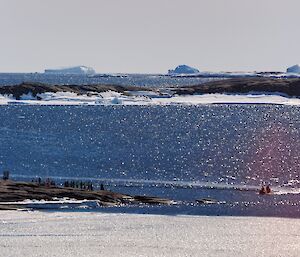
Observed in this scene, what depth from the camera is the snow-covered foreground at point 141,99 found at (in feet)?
503

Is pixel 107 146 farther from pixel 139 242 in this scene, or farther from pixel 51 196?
pixel 139 242

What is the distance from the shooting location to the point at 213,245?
24078 mm

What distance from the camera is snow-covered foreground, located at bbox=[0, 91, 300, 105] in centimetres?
15325

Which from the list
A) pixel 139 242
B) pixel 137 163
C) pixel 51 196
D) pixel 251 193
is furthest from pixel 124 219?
pixel 137 163

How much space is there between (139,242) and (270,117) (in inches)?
4381

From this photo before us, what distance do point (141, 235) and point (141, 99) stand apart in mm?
133547

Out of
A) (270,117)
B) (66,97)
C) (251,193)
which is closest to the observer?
(251,193)

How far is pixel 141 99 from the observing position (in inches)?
6255

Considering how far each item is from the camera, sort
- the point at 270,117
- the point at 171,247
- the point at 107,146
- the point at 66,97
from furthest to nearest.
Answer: the point at 66,97 → the point at 270,117 → the point at 107,146 → the point at 171,247

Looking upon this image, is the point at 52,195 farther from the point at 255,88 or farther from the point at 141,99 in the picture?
the point at 255,88

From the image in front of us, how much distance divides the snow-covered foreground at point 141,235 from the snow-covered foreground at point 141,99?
120844mm

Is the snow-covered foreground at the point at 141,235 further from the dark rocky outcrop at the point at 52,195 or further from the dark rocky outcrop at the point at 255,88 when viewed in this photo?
the dark rocky outcrop at the point at 255,88

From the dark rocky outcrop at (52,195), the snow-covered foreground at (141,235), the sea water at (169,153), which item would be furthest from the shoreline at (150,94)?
the snow-covered foreground at (141,235)

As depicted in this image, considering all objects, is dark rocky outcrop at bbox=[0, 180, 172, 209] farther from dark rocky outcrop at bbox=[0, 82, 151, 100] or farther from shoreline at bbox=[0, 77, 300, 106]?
dark rocky outcrop at bbox=[0, 82, 151, 100]
